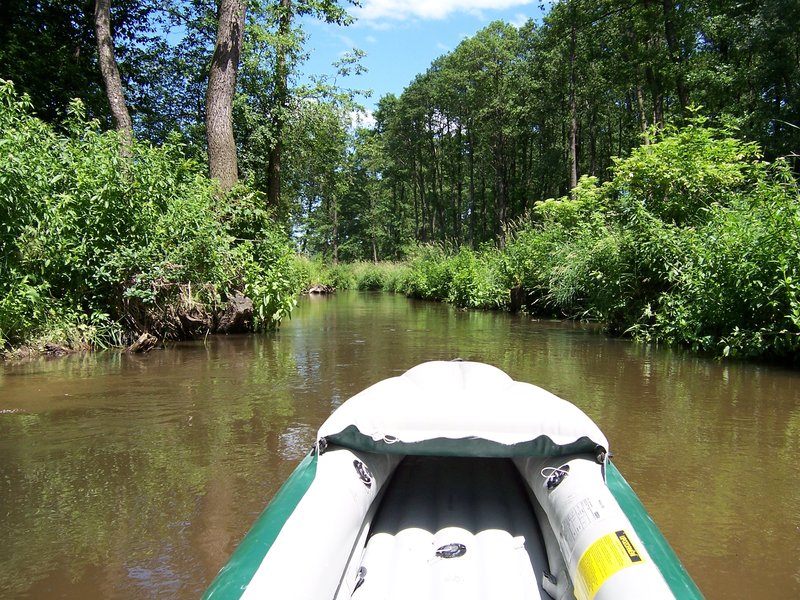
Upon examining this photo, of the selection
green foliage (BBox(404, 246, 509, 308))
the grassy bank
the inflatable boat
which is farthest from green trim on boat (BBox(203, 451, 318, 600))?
green foliage (BBox(404, 246, 509, 308))

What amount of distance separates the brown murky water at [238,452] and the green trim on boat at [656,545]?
2.49ft

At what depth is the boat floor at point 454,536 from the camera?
2.29m

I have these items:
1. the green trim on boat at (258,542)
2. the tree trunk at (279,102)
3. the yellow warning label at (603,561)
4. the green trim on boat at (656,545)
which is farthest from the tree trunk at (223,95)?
the yellow warning label at (603,561)

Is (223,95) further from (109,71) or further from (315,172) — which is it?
(315,172)

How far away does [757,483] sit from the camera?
3613 mm

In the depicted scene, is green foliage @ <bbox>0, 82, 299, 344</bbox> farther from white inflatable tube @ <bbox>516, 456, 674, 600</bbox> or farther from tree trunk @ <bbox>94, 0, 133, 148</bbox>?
white inflatable tube @ <bbox>516, 456, 674, 600</bbox>

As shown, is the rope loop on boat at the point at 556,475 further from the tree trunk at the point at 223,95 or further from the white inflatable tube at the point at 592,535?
the tree trunk at the point at 223,95

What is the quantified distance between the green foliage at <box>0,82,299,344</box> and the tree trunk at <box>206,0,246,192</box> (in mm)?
1327

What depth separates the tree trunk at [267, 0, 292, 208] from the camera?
645 inches

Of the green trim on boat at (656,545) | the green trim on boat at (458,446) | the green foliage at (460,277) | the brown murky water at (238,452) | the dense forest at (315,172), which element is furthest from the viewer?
the green foliage at (460,277)

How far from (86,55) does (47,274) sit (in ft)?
37.8

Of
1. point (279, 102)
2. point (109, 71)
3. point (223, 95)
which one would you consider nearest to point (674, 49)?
point (279, 102)

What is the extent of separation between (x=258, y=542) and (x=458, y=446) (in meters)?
1.04

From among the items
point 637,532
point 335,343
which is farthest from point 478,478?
point 335,343
